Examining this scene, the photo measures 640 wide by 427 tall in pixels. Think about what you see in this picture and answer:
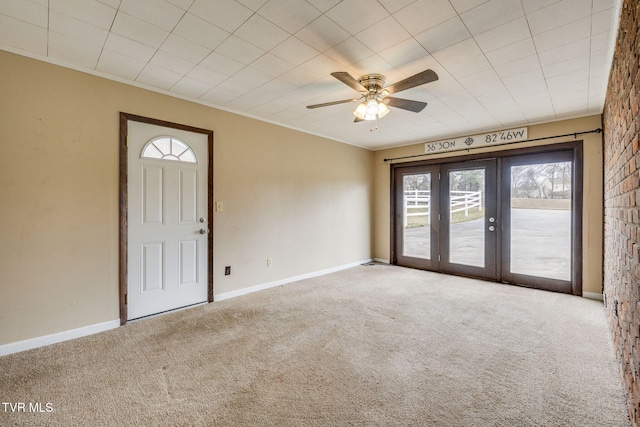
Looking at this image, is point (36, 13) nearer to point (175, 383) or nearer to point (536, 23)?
point (175, 383)

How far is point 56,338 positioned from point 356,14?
12.2 feet

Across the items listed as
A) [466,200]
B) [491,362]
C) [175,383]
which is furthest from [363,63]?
[466,200]

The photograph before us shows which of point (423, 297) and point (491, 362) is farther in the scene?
point (423, 297)

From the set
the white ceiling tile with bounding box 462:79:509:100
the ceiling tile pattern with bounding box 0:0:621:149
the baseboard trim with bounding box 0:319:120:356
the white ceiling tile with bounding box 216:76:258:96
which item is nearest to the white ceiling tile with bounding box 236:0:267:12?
the ceiling tile pattern with bounding box 0:0:621:149

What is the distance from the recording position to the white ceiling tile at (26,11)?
1.85m

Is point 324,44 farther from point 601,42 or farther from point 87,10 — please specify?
point 601,42

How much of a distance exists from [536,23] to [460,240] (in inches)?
148

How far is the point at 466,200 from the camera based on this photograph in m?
5.02

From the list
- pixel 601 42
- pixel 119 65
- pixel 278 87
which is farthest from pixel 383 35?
pixel 119 65

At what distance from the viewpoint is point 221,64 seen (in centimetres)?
263

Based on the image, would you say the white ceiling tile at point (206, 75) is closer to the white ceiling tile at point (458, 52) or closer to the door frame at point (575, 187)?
the white ceiling tile at point (458, 52)

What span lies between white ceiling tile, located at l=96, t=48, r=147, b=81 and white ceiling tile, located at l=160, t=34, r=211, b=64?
423 millimetres

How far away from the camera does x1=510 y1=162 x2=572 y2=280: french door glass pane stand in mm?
4102

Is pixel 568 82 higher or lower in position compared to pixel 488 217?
higher
